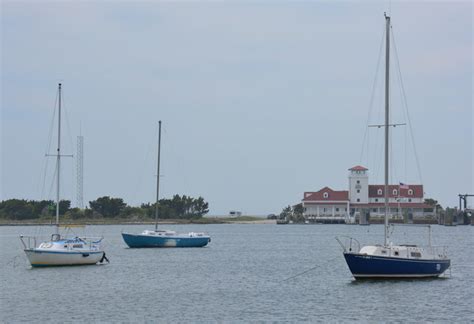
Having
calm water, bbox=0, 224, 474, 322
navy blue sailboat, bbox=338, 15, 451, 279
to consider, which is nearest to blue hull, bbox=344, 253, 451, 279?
navy blue sailboat, bbox=338, 15, 451, 279

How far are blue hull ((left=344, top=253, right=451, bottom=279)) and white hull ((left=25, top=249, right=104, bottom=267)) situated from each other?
887 inches

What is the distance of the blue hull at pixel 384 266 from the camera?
168 ft

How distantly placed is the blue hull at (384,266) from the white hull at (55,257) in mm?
22525

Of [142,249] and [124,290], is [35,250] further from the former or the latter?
[142,249]

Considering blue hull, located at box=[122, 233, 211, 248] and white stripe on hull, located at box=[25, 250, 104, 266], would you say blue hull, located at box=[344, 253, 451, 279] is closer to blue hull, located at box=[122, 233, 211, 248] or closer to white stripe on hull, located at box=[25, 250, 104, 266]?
white stripe on hull, located at box=[25, 250, 104, 266]

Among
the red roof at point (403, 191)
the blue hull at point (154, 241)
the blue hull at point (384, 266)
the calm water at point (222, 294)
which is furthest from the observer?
the red roof at point (403, 191)

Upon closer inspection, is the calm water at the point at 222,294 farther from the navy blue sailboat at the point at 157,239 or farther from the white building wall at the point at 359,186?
the white building wall at the point at 359,186

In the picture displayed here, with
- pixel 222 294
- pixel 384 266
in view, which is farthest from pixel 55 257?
pixel 384 266

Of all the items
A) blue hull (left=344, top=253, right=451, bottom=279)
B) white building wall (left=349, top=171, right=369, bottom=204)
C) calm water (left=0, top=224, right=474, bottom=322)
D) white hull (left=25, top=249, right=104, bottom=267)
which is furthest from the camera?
white building wall (left=349, top=171, right=369, bottom=204)

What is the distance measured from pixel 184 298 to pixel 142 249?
145 feet

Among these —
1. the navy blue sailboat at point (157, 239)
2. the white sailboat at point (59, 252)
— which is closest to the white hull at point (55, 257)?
the white sailboat at point (59, 252)

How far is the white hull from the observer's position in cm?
6369

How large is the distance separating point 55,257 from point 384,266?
25258mm

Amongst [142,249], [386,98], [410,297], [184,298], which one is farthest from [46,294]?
[142,249]
